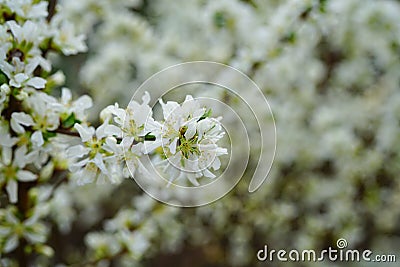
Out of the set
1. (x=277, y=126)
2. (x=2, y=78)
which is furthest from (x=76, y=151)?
(x=277, y=126)

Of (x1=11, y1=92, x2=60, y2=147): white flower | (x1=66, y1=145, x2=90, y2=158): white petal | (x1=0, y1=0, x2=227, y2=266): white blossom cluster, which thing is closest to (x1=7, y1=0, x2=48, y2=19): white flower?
(x1=0, y1=0, x2=227, y2=266): white blossom cluster

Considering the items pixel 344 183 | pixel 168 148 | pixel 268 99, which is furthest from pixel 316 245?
pixel 168 148

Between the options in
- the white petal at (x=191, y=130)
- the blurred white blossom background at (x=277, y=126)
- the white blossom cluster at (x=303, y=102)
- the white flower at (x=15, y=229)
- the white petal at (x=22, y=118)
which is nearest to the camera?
the white petal at (x=191, y=130)

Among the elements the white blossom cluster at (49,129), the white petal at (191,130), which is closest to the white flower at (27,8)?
the white blossom cluster at (49,129)

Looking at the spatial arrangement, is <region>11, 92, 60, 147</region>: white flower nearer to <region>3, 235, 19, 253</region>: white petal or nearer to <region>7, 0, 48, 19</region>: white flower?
<region>7, 0, 48, 19</region>: white flower

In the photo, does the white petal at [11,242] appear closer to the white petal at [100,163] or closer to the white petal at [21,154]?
the white petal at [21,154]

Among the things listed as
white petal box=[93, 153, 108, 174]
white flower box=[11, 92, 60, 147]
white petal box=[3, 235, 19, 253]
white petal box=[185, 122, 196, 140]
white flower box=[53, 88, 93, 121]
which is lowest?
white petal box=[3, 235, 19, 253]

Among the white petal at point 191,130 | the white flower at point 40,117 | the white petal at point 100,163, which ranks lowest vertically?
the white petal at point 100,163

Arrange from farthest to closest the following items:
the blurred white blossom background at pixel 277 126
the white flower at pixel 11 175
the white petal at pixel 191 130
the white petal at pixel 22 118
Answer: the blurred white blossom background at pixel 277 126
the white flower at pixel 11 175
the white petal at pixel 22 118
the white petal at pixel 191 130

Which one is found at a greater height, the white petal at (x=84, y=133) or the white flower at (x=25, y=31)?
the white flower at (x=25, y=31)
